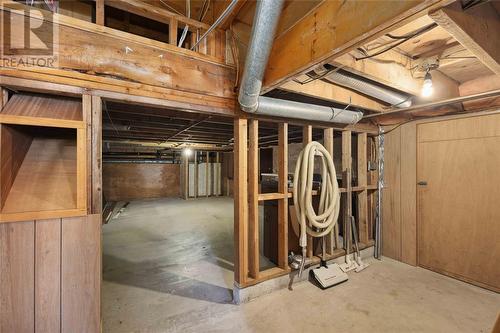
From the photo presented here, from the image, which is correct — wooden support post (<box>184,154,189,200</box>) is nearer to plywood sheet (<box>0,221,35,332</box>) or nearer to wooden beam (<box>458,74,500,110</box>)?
plywood sheet (<box>0,221,35,332</box>)

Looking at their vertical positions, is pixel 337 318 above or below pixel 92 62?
below

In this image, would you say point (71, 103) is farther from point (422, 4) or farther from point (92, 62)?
point (422, 4)

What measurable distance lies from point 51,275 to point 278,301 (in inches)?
66.5

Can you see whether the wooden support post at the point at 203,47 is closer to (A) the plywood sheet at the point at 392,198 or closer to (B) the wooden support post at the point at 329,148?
(B) the wooden support post at the point at 329,148

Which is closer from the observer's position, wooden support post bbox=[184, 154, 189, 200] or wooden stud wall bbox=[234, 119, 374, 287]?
wooden stud wall bbox=[234, 119, 374, 287]

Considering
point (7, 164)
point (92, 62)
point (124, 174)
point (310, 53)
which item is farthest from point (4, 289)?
point (124, 174)

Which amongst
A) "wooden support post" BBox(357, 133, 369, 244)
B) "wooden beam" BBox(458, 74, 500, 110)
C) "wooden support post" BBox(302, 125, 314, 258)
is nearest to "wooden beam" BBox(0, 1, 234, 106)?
"wooden support post" BBox(302, 125, 314, 258)

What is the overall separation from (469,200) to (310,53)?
246cm

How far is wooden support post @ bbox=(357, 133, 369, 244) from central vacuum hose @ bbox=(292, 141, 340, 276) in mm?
817

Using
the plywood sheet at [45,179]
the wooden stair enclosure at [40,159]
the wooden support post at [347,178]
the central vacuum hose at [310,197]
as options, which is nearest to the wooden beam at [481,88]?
the wooden support post at [347,178]

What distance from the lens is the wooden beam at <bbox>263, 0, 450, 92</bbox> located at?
32.6 inches

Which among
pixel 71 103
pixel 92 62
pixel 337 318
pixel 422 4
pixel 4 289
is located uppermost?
pixel 92 62

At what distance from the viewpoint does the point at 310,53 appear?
117 cm

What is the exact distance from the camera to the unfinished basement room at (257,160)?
45.5 inches
